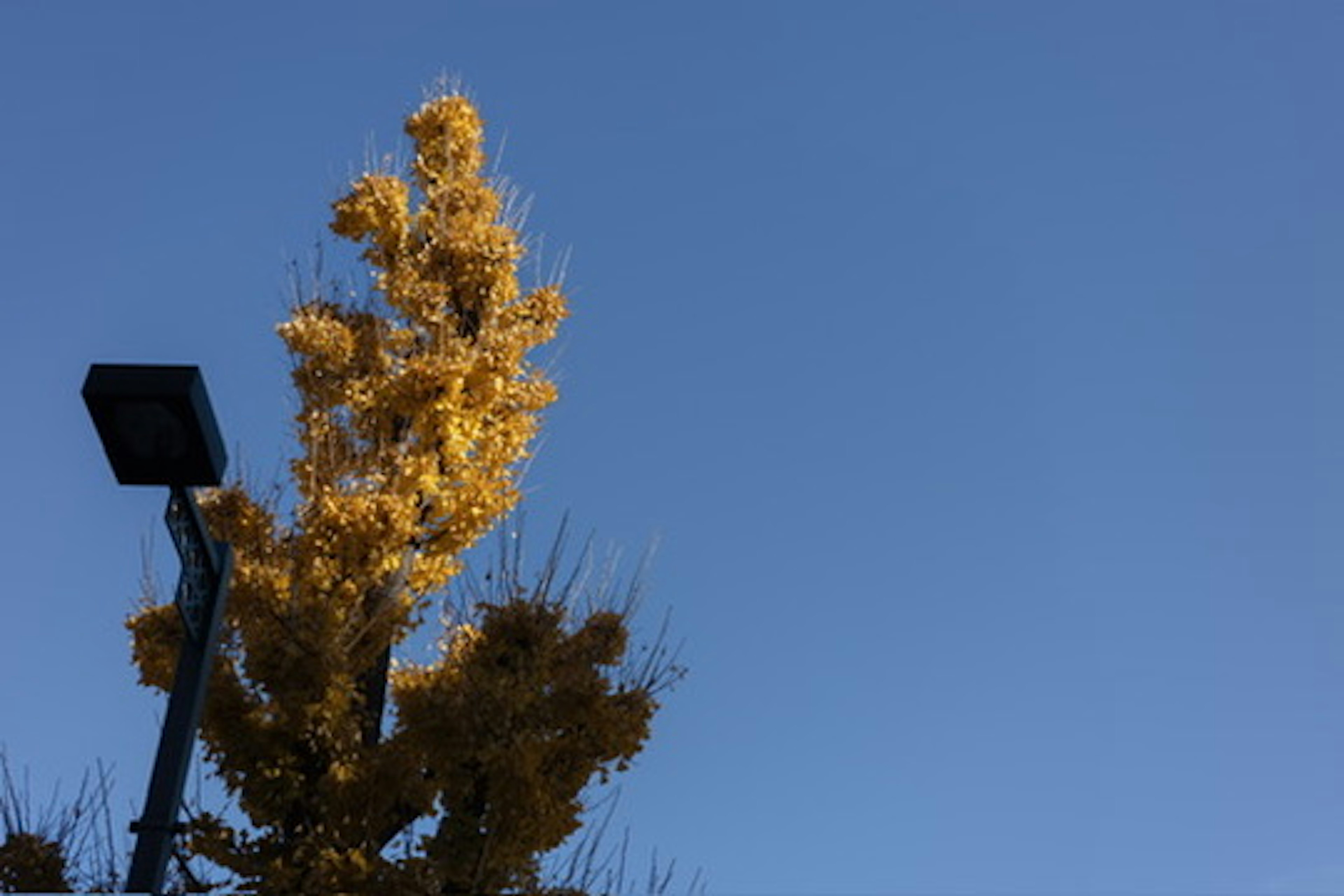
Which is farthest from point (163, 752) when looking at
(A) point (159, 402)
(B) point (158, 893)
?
(A) point (159, 402)

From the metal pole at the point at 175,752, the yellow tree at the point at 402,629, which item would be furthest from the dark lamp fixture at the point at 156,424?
the yellow tree at the point at 402,629

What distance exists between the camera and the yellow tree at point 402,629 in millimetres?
7555

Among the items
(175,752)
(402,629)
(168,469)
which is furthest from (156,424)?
(402,629)

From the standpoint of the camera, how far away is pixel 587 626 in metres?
8.27

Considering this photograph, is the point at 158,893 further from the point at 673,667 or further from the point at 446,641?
the point at 446,641

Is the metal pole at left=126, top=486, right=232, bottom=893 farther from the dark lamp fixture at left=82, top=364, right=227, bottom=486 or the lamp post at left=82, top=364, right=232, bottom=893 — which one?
the dark lamp fixture at left=82, top=364, right=227, bottom=486

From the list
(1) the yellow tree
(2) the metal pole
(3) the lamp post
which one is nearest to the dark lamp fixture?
(3) the lamp post

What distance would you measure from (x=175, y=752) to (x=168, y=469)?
807mm

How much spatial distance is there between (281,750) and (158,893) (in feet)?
13.9

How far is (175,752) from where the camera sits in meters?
4.09

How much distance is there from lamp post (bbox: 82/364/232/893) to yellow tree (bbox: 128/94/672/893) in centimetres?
193

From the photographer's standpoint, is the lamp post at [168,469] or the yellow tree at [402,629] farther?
the yellow tree at [402,629]

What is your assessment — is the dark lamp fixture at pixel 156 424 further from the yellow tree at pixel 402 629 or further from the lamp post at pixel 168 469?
the yellow tree at pixel 402 629

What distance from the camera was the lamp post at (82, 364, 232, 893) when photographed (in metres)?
3.99
